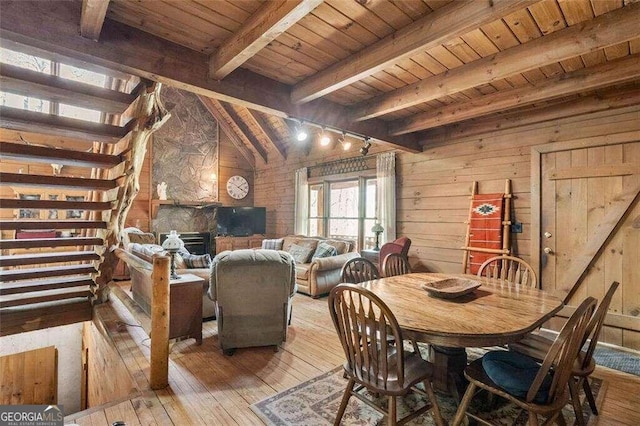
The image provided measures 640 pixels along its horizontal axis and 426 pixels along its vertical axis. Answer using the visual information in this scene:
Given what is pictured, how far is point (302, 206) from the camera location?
672 cm

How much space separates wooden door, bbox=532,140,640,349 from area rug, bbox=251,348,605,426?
1.34m

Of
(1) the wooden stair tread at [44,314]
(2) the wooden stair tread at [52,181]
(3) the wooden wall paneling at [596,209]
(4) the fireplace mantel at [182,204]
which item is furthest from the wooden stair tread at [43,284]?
(3) the wooden wall paneling at [596,209]

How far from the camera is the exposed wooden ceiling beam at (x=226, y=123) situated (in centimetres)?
738

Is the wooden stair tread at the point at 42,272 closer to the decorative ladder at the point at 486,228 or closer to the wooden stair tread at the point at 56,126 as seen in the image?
the wooden stair tread at the point at 56,126

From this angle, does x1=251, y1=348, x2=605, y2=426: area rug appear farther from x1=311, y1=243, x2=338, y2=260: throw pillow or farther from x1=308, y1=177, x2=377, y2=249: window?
x1=308, y1=177, x2=377, y2=249: window

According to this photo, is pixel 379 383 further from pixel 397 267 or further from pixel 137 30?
pixel 137 30

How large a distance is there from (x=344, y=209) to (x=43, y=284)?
463 cm

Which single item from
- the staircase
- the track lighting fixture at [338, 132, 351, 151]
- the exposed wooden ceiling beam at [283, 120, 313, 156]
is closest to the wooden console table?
the exposed wooden ceiling beam at [283, 120, 313, 156]

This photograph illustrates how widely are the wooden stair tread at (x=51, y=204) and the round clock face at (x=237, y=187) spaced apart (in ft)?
16.4

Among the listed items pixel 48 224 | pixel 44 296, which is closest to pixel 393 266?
pixel 48 224

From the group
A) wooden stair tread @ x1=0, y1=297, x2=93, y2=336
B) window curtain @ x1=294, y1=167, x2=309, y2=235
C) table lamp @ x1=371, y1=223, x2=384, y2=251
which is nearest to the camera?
wooden stair tread @ x1=0, y1=297, x2=93, y2=336

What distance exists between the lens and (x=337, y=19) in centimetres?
198

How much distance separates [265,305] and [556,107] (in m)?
3.86
